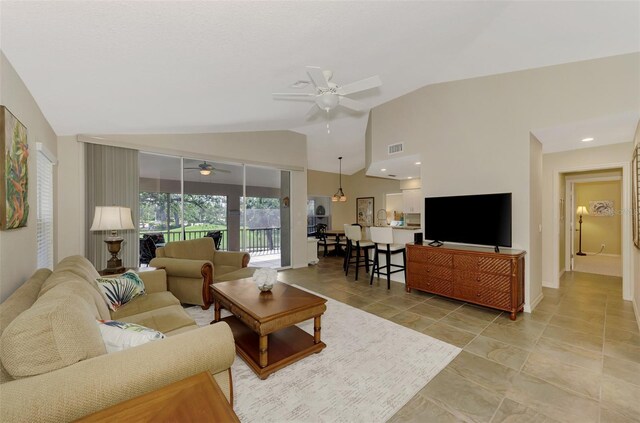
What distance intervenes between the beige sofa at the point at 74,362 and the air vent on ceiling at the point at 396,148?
4.34 m

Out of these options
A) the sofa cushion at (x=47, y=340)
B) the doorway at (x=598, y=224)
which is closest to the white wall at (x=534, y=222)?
the doorway at (x=598, y=224)

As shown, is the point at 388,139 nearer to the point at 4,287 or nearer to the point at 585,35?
the point at 585,35

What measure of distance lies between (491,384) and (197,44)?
364cm

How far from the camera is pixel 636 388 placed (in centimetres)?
204

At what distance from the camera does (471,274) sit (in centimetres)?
364

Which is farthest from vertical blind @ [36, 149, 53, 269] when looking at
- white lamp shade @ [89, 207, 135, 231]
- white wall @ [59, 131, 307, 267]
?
white lamp shade @ [89, 207, 135, 231]

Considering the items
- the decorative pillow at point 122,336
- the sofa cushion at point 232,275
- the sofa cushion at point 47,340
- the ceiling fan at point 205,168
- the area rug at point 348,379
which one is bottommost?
the area rug at point 348,379

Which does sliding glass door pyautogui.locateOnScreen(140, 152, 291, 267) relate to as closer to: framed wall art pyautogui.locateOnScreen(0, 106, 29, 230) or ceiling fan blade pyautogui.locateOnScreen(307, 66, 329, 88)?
framed wall art pyautogui.locateOnScreen(0, 106, 29, 230)

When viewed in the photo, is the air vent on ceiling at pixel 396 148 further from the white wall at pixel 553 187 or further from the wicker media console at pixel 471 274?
the white wall at pixel 553 187

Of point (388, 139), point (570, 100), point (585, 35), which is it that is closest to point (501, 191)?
point (570, 100)

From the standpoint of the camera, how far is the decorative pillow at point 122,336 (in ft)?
4.64

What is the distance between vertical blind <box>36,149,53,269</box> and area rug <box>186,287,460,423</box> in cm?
262

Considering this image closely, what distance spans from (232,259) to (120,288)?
6.03 feet

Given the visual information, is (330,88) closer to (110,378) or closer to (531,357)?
(110,378)
